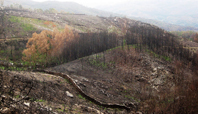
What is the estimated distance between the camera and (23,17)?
45.6 m

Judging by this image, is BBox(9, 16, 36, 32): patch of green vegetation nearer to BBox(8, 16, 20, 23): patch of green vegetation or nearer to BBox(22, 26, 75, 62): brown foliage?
BBox(8, 16, 20, 23): patch of green vegetation

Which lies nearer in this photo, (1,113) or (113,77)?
(1,113)

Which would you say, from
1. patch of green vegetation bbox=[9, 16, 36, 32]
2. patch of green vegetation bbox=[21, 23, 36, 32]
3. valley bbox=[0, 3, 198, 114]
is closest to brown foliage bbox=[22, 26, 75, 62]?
valley bbox=[0, 3, 198, 114]

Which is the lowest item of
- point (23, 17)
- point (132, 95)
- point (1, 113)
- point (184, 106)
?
point (132, 95)

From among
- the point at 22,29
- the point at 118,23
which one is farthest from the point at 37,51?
the point at 118,23

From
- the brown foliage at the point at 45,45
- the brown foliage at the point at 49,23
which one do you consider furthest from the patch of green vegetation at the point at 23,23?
the brown foliage at the point at 45,45

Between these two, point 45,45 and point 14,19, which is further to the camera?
point 14,19

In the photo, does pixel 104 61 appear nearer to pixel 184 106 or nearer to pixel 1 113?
pixel 184 106

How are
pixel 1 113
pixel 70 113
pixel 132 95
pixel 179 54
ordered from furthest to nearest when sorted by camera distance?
pixel 179 54 → pixel 132 95 → pixel 70 113 → pixel 1 113

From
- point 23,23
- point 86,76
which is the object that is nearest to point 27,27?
point 23,23

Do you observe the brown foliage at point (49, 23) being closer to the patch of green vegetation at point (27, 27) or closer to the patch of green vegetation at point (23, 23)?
the patch of green vegetation at point (23, 23)

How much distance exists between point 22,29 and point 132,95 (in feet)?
116

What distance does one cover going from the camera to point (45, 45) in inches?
1052

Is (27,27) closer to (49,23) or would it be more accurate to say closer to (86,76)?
(49,23)
